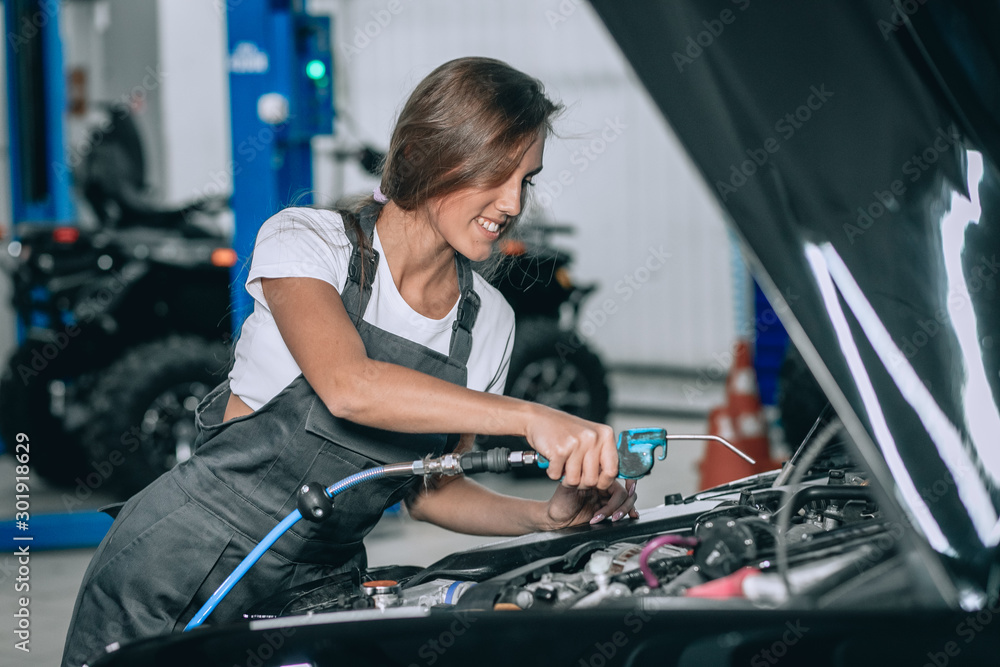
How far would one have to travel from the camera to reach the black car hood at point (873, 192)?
40.2 inches

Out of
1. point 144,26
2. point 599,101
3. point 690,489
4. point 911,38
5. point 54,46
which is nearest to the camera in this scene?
point 911,38

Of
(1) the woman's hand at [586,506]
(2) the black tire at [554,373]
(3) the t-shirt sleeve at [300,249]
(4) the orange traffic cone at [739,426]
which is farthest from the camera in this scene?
(2) the black tire at [554,373]

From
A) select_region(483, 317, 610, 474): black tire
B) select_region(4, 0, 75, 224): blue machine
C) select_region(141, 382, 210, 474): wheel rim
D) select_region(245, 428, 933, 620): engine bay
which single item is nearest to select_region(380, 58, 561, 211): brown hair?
select_region(245, 428, 933, 620): engine bay

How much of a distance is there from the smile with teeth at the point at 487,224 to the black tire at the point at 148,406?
2859mm

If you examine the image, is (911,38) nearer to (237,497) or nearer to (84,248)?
(237,497)

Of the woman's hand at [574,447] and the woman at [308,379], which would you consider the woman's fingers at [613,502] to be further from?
the woman's hand at [574,447]

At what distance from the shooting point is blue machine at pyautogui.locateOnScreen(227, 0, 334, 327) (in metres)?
4.12

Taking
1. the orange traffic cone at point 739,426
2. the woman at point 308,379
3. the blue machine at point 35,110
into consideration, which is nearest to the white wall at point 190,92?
the blue machine at point 35,110

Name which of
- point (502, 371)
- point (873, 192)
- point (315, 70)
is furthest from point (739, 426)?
point (873, 192)

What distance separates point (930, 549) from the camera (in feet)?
3.24

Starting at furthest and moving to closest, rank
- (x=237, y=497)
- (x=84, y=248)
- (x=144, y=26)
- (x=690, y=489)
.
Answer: (x=144, y=26)
(x=690, y=489)
(x=84, y=248)
(x=237, y=497)

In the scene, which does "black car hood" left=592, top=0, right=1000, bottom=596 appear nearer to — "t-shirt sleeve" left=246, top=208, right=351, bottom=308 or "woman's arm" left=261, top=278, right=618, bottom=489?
"woman's arm" left=261, top=278, right=618, bottom=489

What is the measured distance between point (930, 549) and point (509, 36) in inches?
292

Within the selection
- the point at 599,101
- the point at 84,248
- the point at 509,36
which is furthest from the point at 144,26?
the point at 84,248
